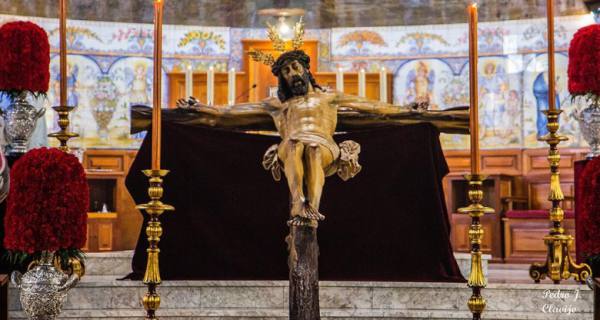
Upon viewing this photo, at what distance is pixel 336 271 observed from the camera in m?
6.32

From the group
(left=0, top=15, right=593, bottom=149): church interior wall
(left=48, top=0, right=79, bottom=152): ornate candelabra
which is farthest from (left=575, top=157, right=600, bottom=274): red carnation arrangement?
(left=0, top=15, right=593, bottom=149): church interior wall

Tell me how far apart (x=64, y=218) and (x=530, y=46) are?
26.6ft

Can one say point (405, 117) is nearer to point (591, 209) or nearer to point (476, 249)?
point (591, 209)

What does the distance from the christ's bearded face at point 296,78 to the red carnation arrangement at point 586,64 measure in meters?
2.25

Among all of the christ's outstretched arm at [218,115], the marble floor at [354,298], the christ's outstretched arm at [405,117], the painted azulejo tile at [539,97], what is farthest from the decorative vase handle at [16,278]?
the painted azulejo tile at [539,97]

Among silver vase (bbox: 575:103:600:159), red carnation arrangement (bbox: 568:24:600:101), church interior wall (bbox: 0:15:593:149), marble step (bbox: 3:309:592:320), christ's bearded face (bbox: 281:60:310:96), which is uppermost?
A: church interior wall (bbox: 0:15:593:149)

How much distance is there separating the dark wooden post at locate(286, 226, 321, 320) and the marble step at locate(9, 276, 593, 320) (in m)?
1.57

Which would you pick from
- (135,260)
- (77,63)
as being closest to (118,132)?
(77,63)

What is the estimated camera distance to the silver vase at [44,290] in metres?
4.76

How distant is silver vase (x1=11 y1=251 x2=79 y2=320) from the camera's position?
15.6 ft

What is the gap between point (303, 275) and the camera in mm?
4293

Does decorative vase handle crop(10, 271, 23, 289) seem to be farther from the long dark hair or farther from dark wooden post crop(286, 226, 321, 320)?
the long dark hair

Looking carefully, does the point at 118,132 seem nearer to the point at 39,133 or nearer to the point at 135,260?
the point at 39,133

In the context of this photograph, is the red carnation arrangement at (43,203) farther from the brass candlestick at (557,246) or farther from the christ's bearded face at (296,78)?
the brass candlestick at (557,246)
